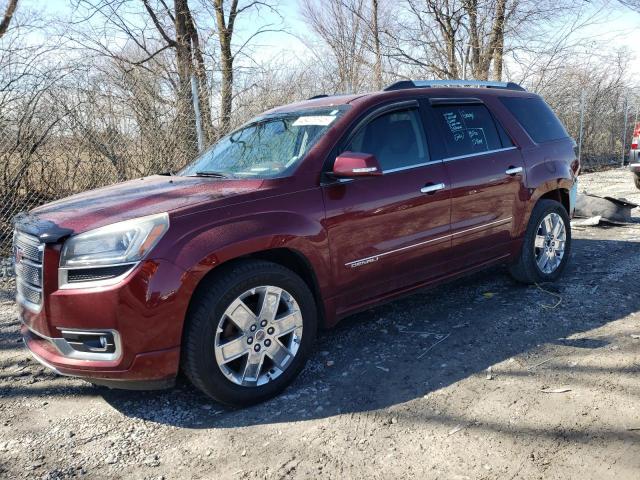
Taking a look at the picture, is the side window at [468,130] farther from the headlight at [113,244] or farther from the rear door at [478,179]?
the headlight at [113,244]

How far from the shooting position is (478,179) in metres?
4.12

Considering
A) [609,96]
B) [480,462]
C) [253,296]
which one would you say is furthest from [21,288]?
[609,96]

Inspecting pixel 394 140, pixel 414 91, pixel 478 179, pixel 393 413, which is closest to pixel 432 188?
pixel 394 140

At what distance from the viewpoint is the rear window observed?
477cm

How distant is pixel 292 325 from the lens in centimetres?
312

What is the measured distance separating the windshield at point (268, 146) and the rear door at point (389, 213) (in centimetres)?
27

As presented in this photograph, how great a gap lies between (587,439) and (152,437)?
2239 mm

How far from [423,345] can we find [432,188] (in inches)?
45.2

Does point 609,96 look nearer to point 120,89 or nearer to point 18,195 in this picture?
point 120,89

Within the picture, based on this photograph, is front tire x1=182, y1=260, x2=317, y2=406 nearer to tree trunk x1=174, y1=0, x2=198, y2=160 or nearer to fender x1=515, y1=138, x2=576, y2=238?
fender x1=515, y1=138, x2=576, y2=238

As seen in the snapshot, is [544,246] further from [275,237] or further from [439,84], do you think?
[275,237]

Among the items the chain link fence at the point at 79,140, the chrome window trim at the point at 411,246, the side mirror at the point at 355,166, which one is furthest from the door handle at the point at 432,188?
the chain link fence at the point at 79,140

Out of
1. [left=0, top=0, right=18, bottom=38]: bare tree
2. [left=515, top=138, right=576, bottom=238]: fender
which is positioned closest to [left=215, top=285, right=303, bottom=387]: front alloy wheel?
[left=515, top=138, right=576, bottom=238]: fender

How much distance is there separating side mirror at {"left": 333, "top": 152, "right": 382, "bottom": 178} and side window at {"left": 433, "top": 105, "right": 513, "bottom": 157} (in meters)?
1.10
